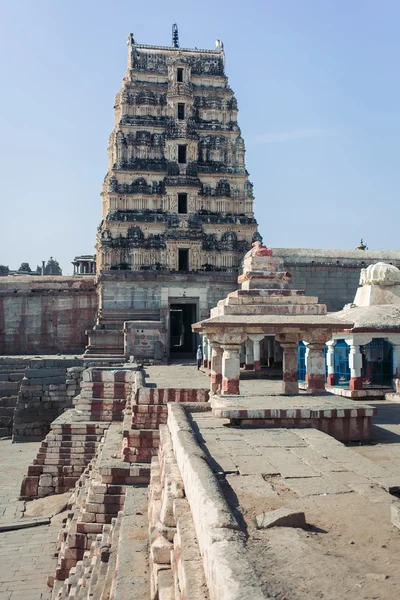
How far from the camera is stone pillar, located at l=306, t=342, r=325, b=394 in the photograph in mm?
10211

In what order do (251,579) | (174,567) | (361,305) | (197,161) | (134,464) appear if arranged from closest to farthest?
1. (251,579)
2. (174,567)
3. (134,464)
4. (361,305)
5. (197,161)

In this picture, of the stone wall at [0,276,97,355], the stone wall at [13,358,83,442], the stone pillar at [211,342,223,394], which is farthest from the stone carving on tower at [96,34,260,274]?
the stone pillar at [211,342,223,394]

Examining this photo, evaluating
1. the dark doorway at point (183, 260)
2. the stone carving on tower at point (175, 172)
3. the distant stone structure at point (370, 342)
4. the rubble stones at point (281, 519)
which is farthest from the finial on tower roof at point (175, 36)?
the rubble stones at point (281, 519)

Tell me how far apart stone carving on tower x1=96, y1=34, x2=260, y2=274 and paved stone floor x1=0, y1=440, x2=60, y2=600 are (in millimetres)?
16007

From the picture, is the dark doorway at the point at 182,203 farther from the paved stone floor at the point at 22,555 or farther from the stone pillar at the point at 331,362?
the paved stone floor at the point at 22,555

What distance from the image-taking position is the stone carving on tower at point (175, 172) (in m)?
28.7

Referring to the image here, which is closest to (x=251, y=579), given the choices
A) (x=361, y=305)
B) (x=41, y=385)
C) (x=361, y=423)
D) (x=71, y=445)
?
(x=361, y=423)

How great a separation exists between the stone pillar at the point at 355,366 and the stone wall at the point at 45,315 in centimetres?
1757

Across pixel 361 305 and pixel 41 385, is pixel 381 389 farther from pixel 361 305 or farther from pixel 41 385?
pixel 41 385

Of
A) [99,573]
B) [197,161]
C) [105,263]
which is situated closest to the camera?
[99,573]

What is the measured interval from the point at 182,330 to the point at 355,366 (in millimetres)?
21498

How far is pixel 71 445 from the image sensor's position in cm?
1410

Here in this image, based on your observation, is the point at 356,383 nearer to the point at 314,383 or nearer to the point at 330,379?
the point at 330,379

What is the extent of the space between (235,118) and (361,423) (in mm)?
25550
